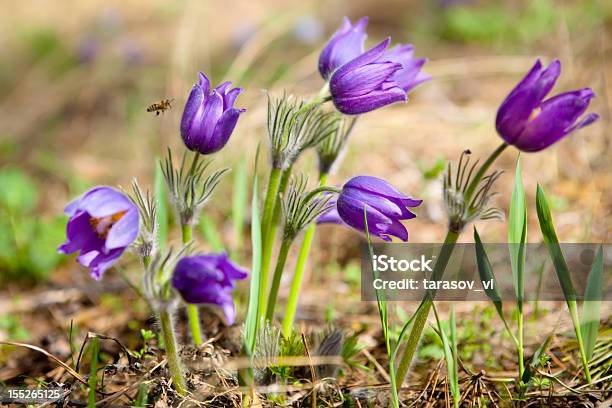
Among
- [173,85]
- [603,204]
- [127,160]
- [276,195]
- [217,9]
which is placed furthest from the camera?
[217,9]

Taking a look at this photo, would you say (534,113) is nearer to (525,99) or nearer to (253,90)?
(525,99)

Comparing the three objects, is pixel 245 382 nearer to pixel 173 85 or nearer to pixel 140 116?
pixel 173 85

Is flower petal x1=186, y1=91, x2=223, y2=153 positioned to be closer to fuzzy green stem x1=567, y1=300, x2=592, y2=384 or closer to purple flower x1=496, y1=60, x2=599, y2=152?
purple flower x1=496, y1=60, x2=599, y2=152

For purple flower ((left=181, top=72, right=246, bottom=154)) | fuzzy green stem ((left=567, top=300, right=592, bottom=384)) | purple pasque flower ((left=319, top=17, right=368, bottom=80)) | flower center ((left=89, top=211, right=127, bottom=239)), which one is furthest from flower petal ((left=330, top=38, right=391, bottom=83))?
fuzzy green stem ((left=567, top=300, right=592, bottom=384))

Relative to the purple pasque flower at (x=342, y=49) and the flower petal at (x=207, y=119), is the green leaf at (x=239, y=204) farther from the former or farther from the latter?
the flower petal at (x=207, y=119)

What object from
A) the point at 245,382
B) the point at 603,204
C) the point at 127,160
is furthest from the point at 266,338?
the point at 127,160
